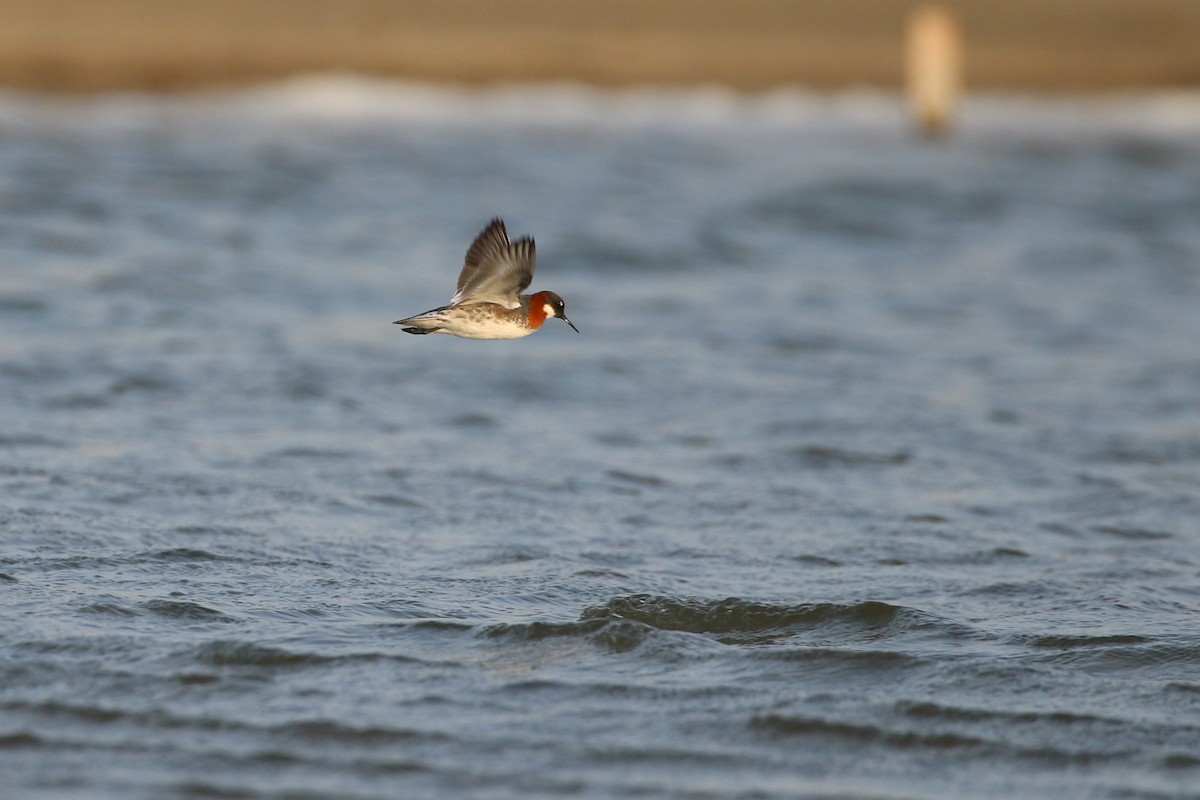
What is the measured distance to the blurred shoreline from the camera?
85.8 ft

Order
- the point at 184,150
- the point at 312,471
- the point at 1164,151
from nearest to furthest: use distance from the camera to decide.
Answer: the point at 312,471
the point at 184,150
the point at 1164,151

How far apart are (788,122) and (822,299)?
46.7ft

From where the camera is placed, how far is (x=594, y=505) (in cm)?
765

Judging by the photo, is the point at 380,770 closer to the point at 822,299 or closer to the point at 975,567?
the point at 975,567

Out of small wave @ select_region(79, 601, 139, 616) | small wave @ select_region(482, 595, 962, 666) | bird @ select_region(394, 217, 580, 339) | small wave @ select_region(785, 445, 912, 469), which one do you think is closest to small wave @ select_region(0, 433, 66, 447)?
small wave @ select_region(79, 601, 139, 616)

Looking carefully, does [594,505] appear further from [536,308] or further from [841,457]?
[841,457]

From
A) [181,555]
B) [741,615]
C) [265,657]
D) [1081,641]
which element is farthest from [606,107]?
[265,657]

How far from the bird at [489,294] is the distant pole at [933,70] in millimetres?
16823

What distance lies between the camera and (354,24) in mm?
27859

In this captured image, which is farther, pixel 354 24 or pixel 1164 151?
pixel 354 24

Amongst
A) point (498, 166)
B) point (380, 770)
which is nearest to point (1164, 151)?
point (498, 166)

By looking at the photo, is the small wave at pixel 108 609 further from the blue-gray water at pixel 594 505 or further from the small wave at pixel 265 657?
the small wave at pixel 265 657

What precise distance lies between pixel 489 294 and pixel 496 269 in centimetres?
11

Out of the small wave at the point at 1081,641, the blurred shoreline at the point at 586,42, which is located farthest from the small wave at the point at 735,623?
the blurred shoreline at the point at 586,42
